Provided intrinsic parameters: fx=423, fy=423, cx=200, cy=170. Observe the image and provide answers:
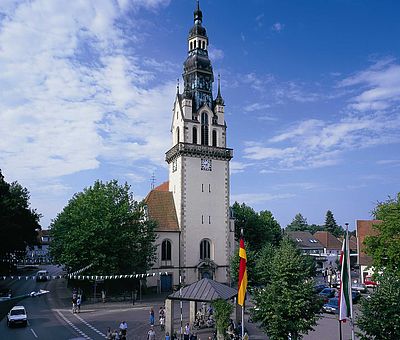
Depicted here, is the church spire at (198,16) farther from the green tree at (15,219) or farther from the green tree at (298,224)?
the green tree at (298,224)

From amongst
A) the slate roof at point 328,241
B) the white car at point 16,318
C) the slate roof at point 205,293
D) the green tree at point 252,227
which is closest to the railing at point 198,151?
the green tree at point 252,227

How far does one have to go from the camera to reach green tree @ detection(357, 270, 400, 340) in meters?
18.6

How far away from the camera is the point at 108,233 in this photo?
4116cm

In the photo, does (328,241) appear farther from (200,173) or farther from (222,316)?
(222,316)

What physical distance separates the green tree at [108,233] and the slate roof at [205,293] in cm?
1477

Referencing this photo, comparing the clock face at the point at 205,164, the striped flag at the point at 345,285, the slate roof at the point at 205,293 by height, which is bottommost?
the slate roof at the point at 205,293

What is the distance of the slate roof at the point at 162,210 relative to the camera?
50.6 metres

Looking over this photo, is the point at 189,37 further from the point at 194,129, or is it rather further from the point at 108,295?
the point at 108,295

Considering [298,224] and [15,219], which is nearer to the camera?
[15,219]

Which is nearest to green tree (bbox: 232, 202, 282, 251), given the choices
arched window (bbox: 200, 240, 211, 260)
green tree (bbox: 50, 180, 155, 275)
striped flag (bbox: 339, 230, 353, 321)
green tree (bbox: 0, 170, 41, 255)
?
arched window (bbox: 200, 240, 211, 260)

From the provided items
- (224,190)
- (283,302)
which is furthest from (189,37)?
(283,302)

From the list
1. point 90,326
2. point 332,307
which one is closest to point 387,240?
point 332,307

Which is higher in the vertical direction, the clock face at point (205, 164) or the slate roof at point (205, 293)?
the clock face at point (205, 164)

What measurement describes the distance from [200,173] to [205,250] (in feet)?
31.5
